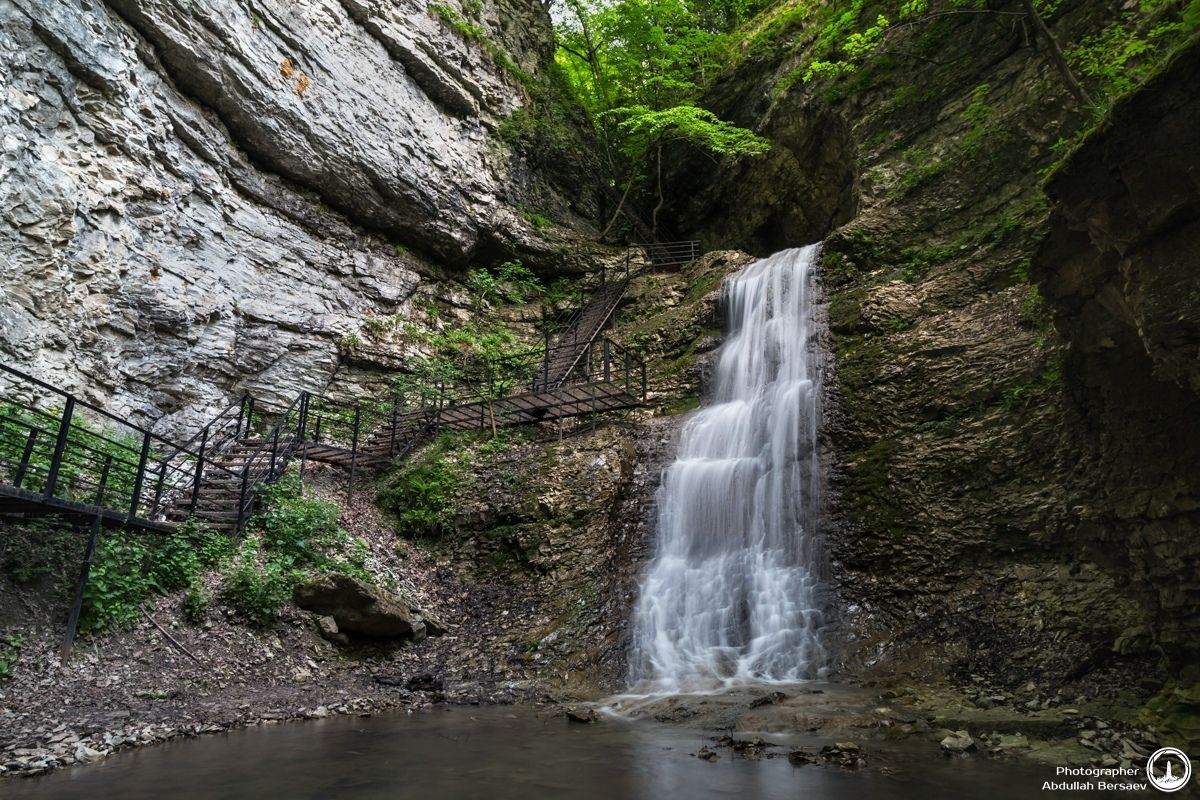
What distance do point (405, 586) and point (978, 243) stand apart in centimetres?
1097

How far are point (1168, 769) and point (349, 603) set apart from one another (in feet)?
26.7

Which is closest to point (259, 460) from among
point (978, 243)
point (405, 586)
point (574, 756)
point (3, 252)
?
point (405, 586)

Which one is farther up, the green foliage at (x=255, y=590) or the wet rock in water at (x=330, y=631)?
the green foliage at (x=255, y=590)

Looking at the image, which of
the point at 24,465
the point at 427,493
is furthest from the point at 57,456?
the point at 427,493

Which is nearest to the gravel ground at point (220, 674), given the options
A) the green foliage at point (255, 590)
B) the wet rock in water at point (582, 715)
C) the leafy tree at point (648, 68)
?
the green foliage at point (255, 590)

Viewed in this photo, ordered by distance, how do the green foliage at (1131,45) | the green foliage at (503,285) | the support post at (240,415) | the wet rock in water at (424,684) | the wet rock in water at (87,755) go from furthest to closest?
the green foliage at (503,285), the support post at (240,415), the wet rock in water at (424,684), the green foliage at (1131,45), the wet rock in water at (87,755)

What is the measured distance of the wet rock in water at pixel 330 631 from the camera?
852cm

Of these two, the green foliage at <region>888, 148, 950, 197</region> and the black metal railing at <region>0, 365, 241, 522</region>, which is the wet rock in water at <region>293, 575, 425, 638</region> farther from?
the green foliage at <region>888, 148, 950, 197</region>

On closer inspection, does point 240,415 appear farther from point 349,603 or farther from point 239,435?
point 349,603

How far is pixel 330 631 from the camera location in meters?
8.53

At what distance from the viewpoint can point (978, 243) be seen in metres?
11.6

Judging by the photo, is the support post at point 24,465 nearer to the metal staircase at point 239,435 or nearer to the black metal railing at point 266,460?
the metal staircase at point 239,435

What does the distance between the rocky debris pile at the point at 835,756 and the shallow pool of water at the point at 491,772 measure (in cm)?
10

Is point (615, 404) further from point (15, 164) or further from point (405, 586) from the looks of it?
point (15, 164)
